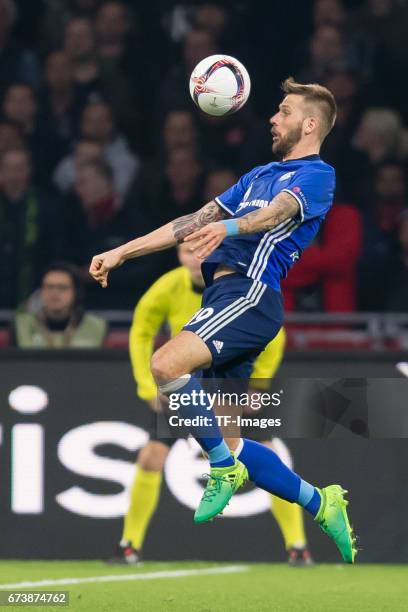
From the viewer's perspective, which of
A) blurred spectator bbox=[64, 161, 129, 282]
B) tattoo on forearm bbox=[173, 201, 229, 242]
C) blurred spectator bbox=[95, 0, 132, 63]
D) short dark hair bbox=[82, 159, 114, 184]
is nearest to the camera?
tattoo on forearm bbox=[173, 201, 229, 242]

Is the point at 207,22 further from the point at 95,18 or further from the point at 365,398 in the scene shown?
the point at 365,398

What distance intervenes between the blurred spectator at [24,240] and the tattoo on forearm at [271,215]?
15.1ft

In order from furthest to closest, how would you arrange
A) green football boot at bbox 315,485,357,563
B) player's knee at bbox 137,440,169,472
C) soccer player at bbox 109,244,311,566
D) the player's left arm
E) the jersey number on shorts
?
player's knee at bbox 137,440,169,472 → soccer player at bbox 109,244,311,566 → green football boot at bbox 315,485,357,563 → the jersey number on shorts → the player's left arm

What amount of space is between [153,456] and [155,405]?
33 cm

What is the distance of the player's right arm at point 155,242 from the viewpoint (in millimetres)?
7457

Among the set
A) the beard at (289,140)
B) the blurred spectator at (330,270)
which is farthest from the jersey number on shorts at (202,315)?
the blurred spectator at (330,270)

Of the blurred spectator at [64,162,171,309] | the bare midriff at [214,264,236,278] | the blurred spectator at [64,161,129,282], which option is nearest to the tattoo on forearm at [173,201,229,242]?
the bare midriff at [214,264,236,278]

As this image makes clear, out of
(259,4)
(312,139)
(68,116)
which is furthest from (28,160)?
(312,139)

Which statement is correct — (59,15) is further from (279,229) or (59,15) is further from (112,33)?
(279,229)

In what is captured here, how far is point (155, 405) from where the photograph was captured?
10.3 metres

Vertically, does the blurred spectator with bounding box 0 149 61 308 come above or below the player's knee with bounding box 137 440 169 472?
above

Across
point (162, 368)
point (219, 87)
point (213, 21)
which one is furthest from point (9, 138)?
point (162, 368)

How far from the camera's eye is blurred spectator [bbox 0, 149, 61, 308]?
39.4ft

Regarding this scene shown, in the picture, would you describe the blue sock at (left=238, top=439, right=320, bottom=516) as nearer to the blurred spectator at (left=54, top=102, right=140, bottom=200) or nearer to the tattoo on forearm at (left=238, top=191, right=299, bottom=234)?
the tattoo on forearm at (left=238, top=191, right=299, bottom=234)
